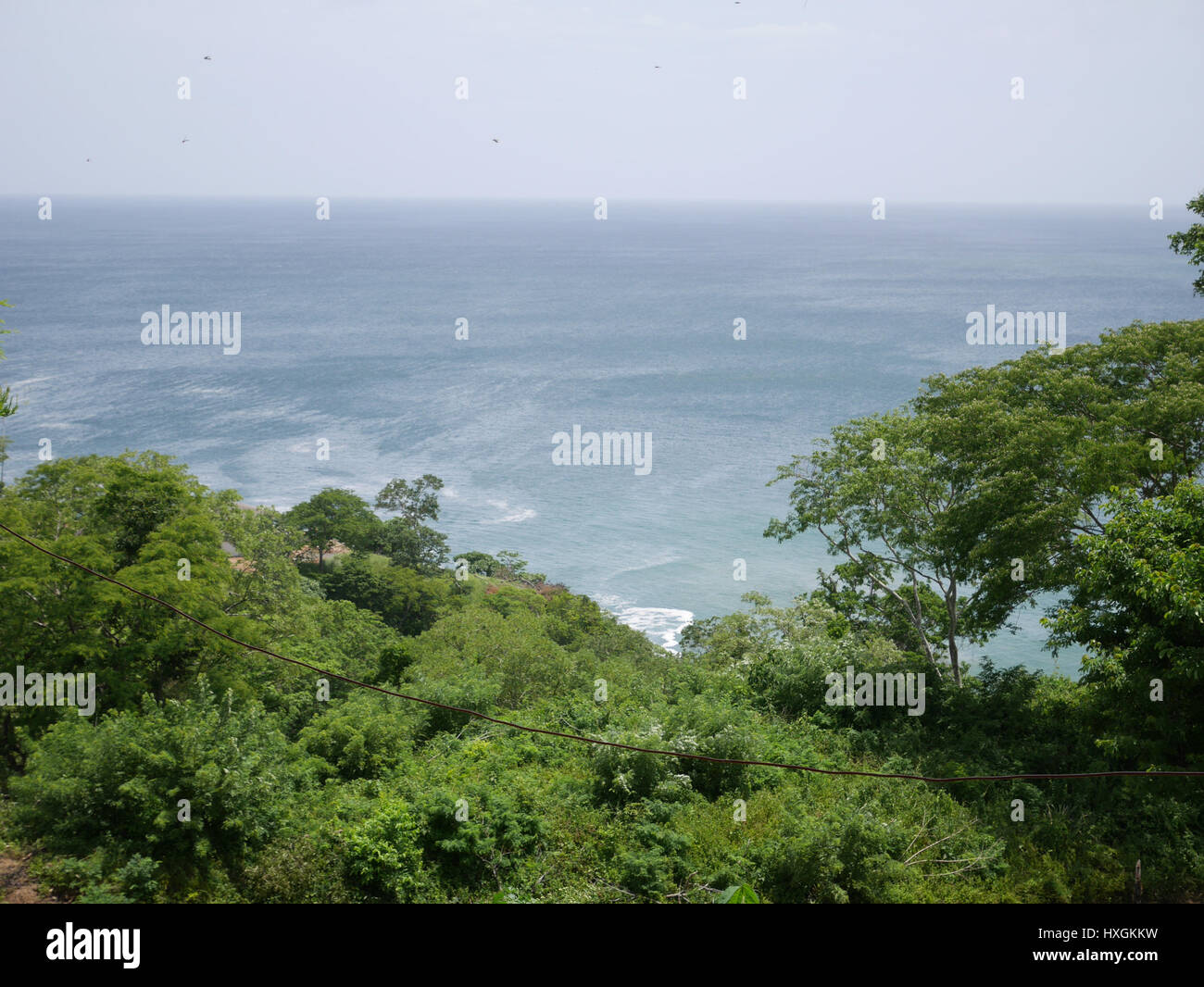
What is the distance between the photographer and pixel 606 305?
111m

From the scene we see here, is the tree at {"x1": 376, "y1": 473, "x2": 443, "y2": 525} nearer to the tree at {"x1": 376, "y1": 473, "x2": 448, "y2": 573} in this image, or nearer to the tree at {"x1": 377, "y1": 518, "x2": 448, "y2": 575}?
the tree at {"x1": 376, "y1": 473, "x2": 448, "y2": 573}

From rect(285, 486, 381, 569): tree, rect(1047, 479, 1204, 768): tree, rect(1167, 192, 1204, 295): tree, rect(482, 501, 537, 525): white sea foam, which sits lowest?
rect(482, 501, 537, 525): white sea foam

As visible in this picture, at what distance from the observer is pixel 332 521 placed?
41906 mm

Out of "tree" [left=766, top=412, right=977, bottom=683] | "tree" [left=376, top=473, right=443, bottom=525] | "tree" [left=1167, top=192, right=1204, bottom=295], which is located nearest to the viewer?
"tree" [left=1167, top=192, right=1204, bottom=295]

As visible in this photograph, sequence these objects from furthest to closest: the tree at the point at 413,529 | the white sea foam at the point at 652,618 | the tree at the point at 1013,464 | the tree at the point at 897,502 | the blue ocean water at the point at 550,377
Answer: the blue ocean water at the point at 550,377 → the tree at the point at 413,529 → the white sea foam at the point at 652,618 → the tree at the point at 897,502 → the tree at the point at 1013,464

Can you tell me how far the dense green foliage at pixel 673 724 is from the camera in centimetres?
1013

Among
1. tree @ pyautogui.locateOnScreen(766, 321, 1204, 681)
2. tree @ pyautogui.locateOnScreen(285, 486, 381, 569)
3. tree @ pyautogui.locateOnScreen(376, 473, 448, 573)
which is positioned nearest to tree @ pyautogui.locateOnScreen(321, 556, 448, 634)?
tree @ pyautogui.locateOnScreen(376, 473, 448, 573)

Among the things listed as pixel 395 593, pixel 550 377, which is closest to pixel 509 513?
pixel 395 593

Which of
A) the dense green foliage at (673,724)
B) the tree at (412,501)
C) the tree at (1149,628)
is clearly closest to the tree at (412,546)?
the tree at (412,501)

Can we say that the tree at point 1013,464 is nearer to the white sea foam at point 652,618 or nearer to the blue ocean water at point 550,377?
the white sea foam at point 652,618

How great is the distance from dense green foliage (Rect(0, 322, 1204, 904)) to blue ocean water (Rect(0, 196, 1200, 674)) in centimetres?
2061

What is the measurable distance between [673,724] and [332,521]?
104ft

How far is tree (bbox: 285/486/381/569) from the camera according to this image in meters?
41.6

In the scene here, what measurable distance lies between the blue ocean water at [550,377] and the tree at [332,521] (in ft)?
19.9
